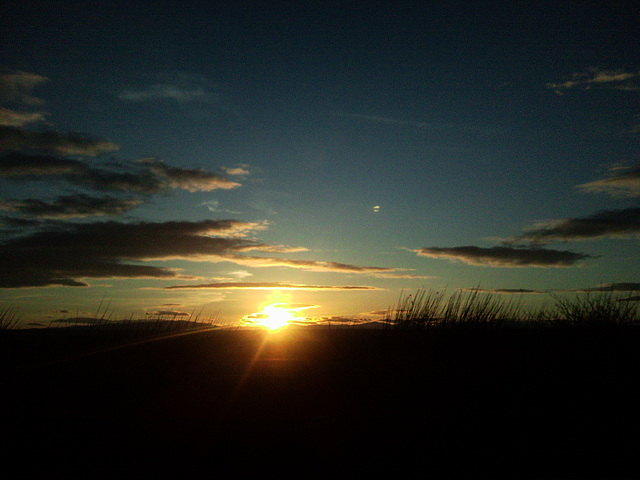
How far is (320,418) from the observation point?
4.70 metres

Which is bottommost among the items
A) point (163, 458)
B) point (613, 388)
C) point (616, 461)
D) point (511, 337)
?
point (163, 458)

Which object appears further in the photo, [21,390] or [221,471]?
[21,390]

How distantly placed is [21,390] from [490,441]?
5.88 metres

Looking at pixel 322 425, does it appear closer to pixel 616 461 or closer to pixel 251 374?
pixel 616 461

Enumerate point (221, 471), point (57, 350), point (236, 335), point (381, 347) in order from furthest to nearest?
1. point (236, 335)
2. point (381, 347)
3. point (57, 350)
4. point (221, 471)

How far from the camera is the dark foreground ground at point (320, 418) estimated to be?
350 cm

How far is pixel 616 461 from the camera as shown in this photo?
11.9 feet

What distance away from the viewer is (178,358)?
9.99m

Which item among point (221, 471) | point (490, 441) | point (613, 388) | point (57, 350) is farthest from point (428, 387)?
point (57, 350)

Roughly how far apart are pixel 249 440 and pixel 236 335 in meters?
12.9

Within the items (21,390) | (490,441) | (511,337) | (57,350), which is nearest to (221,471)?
(490,441)

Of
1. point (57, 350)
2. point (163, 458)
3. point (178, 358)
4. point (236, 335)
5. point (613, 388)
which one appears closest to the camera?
point (163, 458)

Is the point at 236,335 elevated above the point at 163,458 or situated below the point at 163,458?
above

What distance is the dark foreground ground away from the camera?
3.50m
